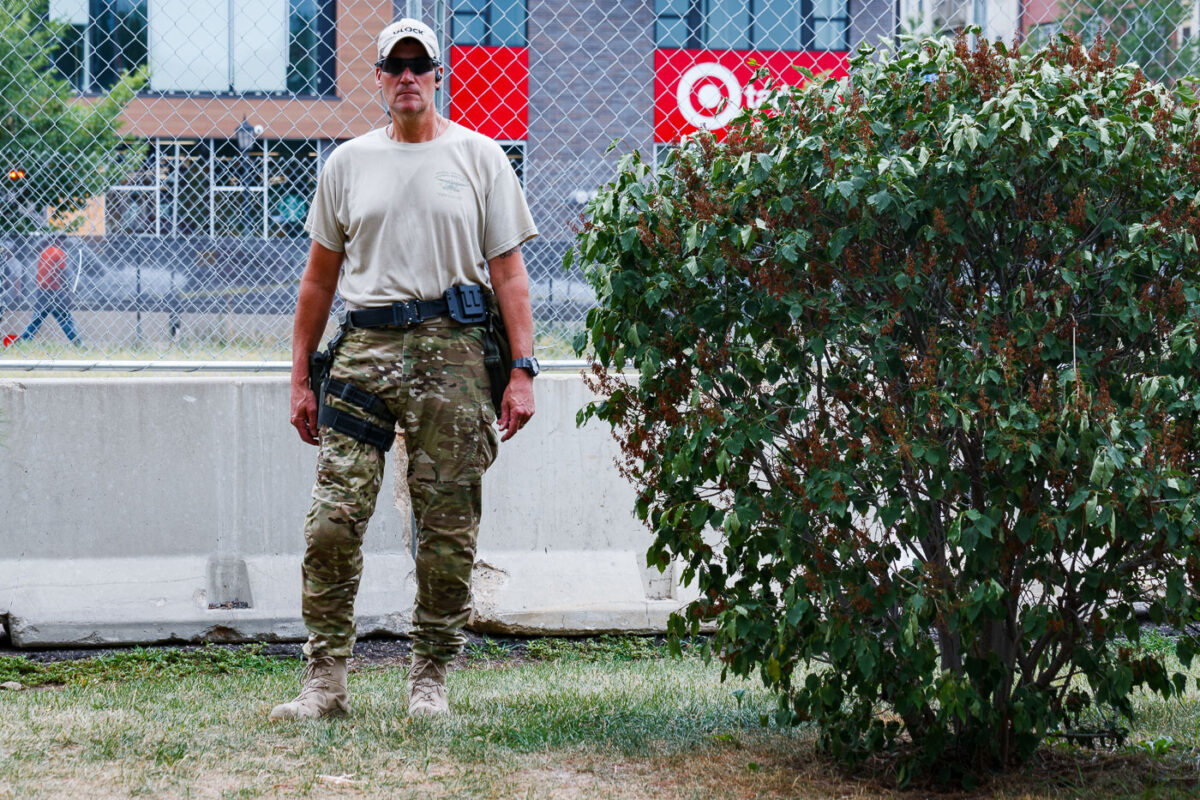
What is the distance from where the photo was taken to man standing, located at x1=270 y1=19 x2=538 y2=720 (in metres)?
4.20

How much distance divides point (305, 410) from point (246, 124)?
7.48 ft

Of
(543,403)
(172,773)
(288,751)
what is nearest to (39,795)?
(172,773)

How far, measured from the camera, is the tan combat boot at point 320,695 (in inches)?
164

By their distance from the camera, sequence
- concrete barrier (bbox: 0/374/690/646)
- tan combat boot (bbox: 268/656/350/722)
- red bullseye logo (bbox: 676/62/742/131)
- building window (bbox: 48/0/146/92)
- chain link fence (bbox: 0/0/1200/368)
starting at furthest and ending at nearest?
1. red bullseye logo (bbox: 676/62/742/131)
2. building window (bbox: 48/0/146/92)
3. chain link fence (bbox: 0/0/1200/368)
4. concrete barrier (bbox: 0/374/690/646)
5. tan combat boot (bbox: 268/656/350/722)

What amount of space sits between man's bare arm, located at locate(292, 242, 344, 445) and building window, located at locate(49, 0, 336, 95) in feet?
6.94

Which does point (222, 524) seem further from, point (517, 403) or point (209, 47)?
point (209, 47)

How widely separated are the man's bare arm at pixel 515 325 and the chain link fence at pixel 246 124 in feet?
→ 5.67

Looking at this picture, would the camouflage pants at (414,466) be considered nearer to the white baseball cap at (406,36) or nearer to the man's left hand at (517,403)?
the man's left hand at (517,403)

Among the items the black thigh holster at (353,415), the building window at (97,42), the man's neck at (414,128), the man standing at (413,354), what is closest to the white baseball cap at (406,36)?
the man standing at (413,354)

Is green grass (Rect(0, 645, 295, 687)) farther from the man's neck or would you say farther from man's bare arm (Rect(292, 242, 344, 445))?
the man's neck

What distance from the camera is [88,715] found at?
4.34m

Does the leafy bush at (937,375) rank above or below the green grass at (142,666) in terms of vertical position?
above

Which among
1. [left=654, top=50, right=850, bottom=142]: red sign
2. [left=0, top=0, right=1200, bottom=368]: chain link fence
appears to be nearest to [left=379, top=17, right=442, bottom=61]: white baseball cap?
[left=0, top=0, right=1200, bottom=368]: chain link fence

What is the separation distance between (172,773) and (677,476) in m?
1.58
